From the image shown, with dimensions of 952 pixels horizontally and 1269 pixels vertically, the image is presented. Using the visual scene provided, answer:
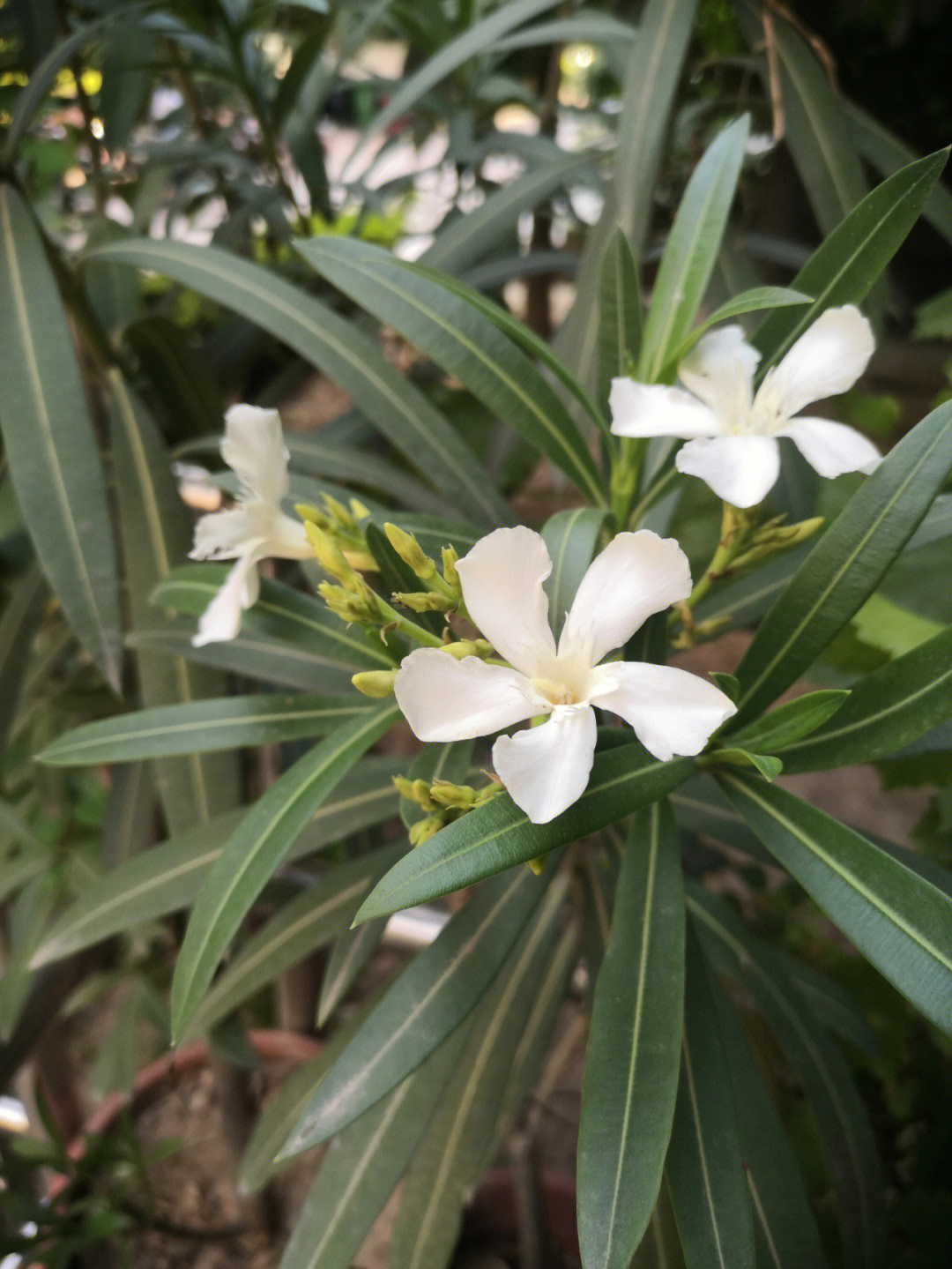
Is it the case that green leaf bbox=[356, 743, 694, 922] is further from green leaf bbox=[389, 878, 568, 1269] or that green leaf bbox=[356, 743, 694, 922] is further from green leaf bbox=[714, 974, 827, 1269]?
green leaf bbox=[389, 878, 568, 1269]

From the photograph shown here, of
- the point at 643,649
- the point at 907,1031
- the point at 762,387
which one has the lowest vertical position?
the point at 907,1031

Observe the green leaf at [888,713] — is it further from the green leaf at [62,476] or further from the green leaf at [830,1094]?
the green leaf at [62,476]

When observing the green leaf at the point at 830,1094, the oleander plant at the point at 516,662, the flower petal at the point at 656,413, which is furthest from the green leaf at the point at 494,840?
the green leaf at the point at 830,1094

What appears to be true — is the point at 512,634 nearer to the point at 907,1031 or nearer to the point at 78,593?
the point at 78,593

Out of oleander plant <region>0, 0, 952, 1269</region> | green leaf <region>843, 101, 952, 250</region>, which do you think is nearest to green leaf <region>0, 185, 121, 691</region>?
oleander plant <region>0, 0, 952, 1269</region>

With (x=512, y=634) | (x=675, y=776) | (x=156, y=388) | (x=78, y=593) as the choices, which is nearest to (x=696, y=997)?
(x=675, y=776)

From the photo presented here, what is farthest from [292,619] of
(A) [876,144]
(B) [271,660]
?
(A) [876,144]
